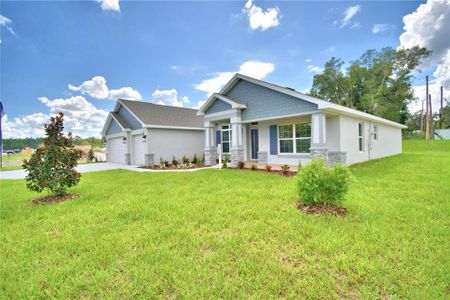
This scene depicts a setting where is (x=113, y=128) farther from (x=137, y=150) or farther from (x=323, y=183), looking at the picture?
(x=323, y=183)

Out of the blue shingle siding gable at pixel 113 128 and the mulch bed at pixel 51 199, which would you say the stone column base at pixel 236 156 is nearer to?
the mulch bed at pixel 51 199

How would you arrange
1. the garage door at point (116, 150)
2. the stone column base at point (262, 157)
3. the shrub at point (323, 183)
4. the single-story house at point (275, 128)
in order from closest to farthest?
the shrub at point (323, 183) < the single-story house at point (275, 128) < the stone column base at point (262, 157) < the garage door at point (116, 150)

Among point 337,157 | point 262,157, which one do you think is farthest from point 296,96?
point 262,157

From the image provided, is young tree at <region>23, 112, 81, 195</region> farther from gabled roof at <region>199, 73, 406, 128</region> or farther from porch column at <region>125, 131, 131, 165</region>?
porch column at <region>125, 131, 131, 165</region>

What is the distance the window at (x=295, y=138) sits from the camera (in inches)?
456

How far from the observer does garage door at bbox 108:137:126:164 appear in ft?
61.2

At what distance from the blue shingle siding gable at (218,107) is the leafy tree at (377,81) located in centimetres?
2543

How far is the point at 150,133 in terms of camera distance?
1575cm

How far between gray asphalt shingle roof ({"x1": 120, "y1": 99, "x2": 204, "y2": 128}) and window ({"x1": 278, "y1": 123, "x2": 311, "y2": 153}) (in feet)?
26.2

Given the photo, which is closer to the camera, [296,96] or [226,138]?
[296,96]

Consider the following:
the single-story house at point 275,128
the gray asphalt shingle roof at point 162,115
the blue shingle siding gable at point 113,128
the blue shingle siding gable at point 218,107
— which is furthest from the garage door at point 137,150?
the blue shingle siding gable at point 218,107

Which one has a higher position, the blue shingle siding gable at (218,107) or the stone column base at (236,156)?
the blue shingle siding gable at (218,107)

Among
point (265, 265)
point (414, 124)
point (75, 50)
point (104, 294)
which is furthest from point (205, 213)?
point (414, 124)

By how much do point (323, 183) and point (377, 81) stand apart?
116 ft
